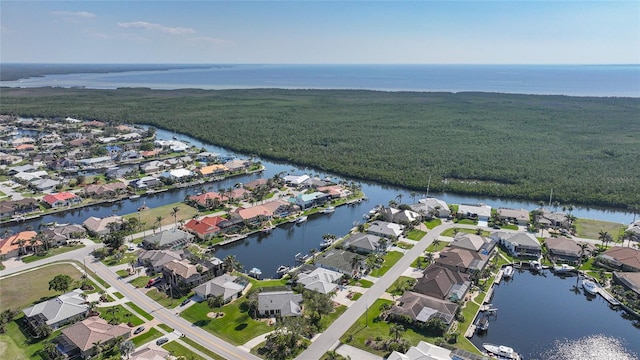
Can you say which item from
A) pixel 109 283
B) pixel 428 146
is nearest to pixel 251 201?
pixel 109 283

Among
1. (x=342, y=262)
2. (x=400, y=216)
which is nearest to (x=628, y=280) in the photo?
(x=400, y=216)

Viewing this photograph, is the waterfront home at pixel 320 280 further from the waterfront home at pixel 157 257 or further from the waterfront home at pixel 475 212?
the waterfront home at pixel 475 212

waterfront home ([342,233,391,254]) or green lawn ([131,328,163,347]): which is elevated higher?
waterfront home ([342,233,391,254])

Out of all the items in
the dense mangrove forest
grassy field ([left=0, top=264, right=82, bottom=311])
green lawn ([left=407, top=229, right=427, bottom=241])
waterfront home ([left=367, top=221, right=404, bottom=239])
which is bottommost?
grassy field ([left=0, top=264, right=82, bottom=311])

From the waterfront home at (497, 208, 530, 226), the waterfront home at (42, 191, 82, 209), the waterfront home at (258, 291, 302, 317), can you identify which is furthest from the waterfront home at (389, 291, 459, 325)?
the waterfront home at (42, 191, 82, 209)

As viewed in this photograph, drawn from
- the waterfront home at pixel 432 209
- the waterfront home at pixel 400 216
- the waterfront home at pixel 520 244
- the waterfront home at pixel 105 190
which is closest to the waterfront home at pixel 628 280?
the waterfront home at pixel 520 244

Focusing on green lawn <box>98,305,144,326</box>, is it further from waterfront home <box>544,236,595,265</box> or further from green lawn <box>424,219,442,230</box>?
waterfront home <box>544,236,595,265</box>

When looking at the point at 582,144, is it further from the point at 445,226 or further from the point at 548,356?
the point at 548,356
